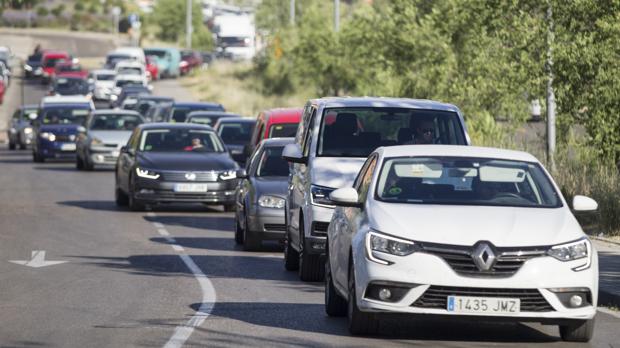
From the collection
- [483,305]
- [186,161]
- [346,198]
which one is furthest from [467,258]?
[186,161]

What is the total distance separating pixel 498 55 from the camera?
94.4ft

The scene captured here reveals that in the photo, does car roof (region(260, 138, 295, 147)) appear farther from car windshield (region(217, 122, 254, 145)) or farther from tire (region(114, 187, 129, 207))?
car windshield (region(217, 122, 254, 145))

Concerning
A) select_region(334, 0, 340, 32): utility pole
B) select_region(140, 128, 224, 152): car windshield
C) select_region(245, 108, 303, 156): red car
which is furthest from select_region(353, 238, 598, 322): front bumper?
select_region(334, 0, 340, 32): utility pole

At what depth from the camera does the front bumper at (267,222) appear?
65.4 feet

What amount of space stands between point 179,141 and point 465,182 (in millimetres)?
16157

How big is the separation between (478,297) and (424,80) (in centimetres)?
2454

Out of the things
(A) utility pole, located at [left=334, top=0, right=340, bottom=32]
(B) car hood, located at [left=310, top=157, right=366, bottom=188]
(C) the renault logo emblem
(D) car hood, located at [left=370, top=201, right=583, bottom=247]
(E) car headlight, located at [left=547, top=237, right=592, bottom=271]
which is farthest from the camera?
(A) utility pole, located at [left=334, top=0, right=340, bottom=32]

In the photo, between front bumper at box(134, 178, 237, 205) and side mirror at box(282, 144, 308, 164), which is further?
front bumper at box(134, 178, 237, 205)

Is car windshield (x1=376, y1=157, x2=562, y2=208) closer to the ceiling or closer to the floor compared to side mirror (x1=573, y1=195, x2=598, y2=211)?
closer to the ceiling

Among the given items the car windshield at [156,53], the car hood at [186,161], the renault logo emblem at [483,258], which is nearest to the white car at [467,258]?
the renault logo emblem at [483,258]

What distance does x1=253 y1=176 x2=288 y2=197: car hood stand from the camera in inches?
795

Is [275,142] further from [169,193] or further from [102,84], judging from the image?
[102,84]

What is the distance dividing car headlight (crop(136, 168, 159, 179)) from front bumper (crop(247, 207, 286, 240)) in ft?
22.2

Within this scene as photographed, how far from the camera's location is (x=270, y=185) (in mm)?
20406
